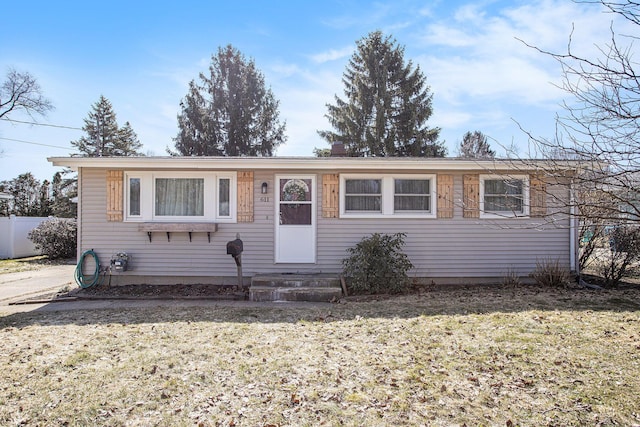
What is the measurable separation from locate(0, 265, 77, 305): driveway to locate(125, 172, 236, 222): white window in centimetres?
239

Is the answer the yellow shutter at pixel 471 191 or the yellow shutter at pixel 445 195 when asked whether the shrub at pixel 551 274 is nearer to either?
the yellow shutter at pixel 471 191

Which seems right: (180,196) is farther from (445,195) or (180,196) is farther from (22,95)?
(22,95)

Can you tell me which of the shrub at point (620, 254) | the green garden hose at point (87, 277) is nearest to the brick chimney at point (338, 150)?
the green garden hose at point (87, 277)

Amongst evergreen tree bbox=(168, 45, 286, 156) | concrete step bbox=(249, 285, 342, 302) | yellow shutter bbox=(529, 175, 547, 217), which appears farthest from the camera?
evergreen tree bbox=(168, 45, 286, 156)

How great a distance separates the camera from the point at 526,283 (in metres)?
8.02

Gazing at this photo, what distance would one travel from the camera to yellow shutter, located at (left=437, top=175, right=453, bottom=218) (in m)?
8.08

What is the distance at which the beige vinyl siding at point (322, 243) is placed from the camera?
8062 millimetres

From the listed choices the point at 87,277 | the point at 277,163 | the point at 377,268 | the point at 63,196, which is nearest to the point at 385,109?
the point at 277,163

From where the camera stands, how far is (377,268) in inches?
284

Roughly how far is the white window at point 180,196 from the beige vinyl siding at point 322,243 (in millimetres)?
336

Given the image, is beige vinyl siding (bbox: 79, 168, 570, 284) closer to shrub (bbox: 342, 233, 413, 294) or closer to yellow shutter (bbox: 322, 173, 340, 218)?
yellow shutter (bbox: 322, 173, 340, 218)

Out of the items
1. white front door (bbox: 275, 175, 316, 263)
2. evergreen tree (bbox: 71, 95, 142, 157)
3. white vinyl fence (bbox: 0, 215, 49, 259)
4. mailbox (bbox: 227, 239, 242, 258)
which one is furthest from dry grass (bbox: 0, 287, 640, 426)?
evergreen tree (bbox: 71, 95, 142, 157)

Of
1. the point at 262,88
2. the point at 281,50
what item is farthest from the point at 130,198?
the point at 262,88

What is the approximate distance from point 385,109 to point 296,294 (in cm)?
1867
